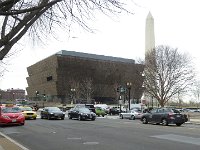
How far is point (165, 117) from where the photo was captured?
31031 mm

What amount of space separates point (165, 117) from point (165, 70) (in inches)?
1792

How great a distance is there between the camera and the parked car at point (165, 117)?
30625mm

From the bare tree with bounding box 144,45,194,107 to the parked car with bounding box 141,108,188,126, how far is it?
4346 cm

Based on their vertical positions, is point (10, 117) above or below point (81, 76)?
below

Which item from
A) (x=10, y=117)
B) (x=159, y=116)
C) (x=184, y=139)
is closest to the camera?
(x=184, y=139)

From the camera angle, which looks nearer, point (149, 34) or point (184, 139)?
point (184, 139)

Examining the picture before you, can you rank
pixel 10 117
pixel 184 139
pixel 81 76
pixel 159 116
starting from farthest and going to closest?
1. pixel 81 76
2. pixel 159 116
3. pixel 10 117
4. pixel 184 139

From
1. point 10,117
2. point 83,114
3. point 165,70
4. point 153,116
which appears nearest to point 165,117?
point 153,116

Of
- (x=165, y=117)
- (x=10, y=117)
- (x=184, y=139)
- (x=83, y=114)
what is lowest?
(x=184, y=139)

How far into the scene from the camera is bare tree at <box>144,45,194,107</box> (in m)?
75.1

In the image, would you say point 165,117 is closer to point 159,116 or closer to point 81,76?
point 159,116

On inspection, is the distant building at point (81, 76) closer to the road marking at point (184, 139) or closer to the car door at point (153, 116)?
the car door at point (153, 116)

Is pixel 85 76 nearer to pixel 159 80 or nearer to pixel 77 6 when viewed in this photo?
pixel 159 80

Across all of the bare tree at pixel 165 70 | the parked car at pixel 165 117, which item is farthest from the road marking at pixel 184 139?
the bare tree at pixel 165 70
